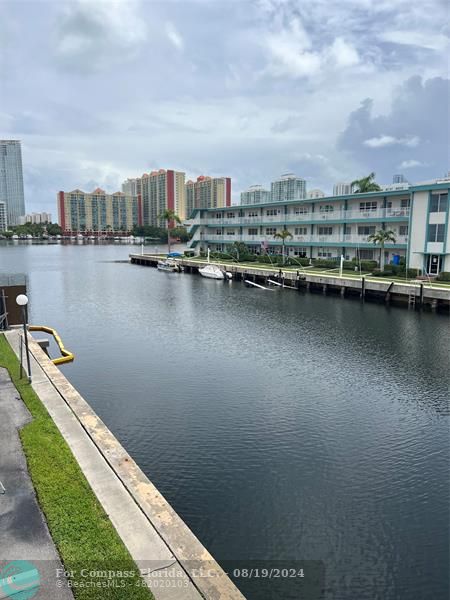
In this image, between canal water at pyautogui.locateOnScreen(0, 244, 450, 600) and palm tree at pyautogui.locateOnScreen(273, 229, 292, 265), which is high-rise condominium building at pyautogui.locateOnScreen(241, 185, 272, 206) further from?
canal water at pyautogui.locateOnScreen(0, 244, 450, 600)

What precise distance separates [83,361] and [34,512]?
16447 millimetres

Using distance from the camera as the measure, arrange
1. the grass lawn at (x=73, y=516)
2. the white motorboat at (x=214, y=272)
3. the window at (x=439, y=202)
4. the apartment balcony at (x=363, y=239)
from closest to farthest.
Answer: the grass lawn at (x=73, y=516) → the window at (x=439, y=202) → the apartment balcony at (x=363, y=239) → the white motorboat at (x=214, y=272)

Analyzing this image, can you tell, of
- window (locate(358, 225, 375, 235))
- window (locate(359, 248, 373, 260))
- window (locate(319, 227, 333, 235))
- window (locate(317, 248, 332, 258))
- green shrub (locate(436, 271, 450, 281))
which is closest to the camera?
green shrub (locate(436, 271, 450, 281))

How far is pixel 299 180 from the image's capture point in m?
111

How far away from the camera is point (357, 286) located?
49.8 meters

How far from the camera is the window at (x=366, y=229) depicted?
60569 millimetres

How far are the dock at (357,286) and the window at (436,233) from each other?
17.4 ft

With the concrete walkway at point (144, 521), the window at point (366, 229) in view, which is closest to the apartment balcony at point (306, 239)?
the window at point (366, 229)

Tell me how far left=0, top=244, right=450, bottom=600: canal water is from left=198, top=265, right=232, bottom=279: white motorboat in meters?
29.1

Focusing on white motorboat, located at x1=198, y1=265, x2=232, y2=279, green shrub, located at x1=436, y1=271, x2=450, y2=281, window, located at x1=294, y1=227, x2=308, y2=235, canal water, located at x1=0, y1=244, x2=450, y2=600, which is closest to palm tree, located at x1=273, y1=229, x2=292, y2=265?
window, located at x1=294, y1=227, x2=308, y2=235

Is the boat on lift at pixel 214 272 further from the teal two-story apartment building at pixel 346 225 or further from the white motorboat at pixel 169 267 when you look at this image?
the white motorboat at pixel 169 267

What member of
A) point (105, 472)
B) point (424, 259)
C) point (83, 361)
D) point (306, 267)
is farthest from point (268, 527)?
point (306, 267)

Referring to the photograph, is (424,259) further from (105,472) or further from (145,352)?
(105,472)

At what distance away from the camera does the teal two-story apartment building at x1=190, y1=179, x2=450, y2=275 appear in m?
49.4
